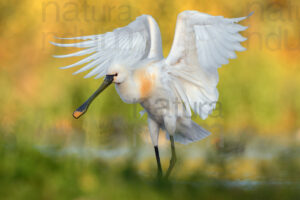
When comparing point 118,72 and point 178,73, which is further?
point 178,73

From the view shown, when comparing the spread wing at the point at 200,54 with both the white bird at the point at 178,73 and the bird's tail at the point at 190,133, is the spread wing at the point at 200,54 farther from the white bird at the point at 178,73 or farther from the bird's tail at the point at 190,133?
the bird's tail at the point at 190,133

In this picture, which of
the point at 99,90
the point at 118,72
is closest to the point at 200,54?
the point at 118,72

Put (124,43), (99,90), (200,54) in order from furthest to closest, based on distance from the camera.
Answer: (124,43) → (99,90) → (200,54)

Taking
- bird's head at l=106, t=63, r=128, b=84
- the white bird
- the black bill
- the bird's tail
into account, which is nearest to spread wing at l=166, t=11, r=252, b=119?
the white bird

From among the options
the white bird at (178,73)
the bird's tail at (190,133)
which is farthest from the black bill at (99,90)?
the bird's tail at (190,133)

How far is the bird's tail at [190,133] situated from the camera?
22.4ft

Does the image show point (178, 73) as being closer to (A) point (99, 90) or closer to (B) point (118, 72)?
(B) point (118, 72)

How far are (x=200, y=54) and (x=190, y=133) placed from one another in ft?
4.04

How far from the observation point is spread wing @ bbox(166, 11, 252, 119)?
6.00 m

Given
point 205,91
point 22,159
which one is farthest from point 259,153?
point 22,159

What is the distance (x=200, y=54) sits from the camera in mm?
6090

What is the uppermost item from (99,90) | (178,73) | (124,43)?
(124,43)

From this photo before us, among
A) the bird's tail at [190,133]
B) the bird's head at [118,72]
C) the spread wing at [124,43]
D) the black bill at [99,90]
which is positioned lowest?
the bird's tail at [190,133]

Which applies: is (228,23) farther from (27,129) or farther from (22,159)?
(22,159)
